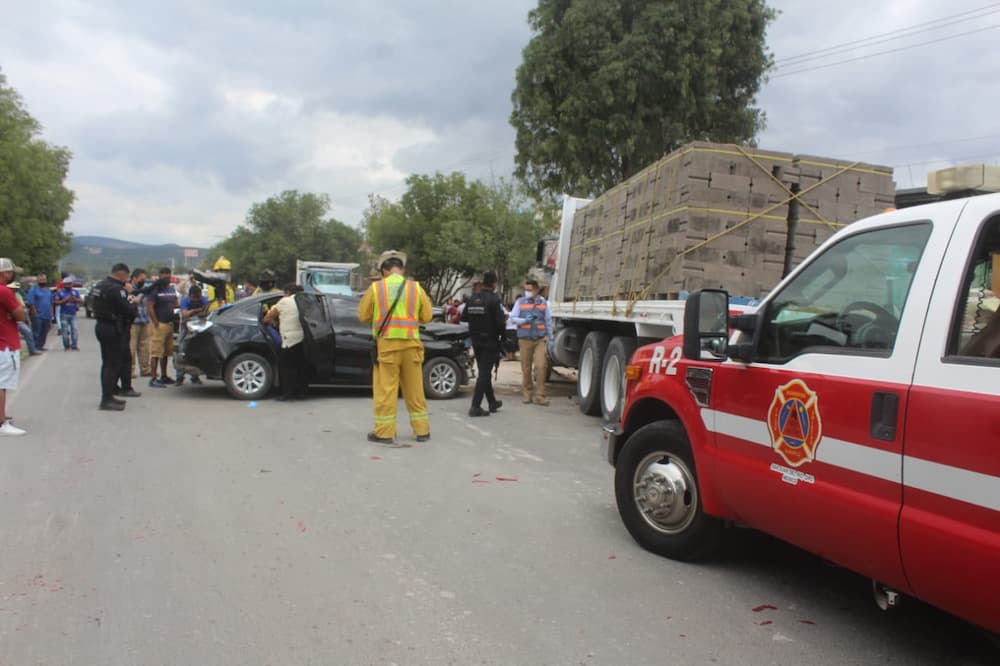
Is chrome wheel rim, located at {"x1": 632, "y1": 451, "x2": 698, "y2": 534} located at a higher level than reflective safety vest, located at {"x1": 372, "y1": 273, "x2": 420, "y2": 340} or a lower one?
lower

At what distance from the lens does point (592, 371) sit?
9961 mm

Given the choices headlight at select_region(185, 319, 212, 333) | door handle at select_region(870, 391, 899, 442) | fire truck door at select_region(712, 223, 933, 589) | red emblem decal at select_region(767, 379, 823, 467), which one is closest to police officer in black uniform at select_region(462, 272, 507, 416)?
headlight at select_region(185, 319, 212, 333)

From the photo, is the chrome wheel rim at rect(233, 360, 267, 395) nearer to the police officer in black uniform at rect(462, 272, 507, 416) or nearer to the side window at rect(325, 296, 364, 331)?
the side window at rect(325, 296, 364, 331)

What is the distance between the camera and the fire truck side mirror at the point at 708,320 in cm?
378

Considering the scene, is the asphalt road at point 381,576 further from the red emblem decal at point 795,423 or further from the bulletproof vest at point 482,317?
the bulletproof vest at point 482,317

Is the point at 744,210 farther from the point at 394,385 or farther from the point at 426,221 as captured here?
the point at 426,221

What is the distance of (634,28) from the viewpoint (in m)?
19.9

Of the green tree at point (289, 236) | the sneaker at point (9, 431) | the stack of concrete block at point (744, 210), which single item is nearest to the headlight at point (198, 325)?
the sneaker at point (9, 431)

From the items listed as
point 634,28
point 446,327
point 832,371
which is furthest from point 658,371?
point 634,28

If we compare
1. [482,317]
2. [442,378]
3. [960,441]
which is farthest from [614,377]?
[960,441]

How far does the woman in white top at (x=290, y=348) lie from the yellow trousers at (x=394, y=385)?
2675 mm

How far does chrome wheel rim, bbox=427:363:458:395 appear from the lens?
1090 cm

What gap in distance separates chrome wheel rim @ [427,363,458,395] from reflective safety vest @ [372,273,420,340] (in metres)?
3.37

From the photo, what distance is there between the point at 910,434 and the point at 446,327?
8750 mm
